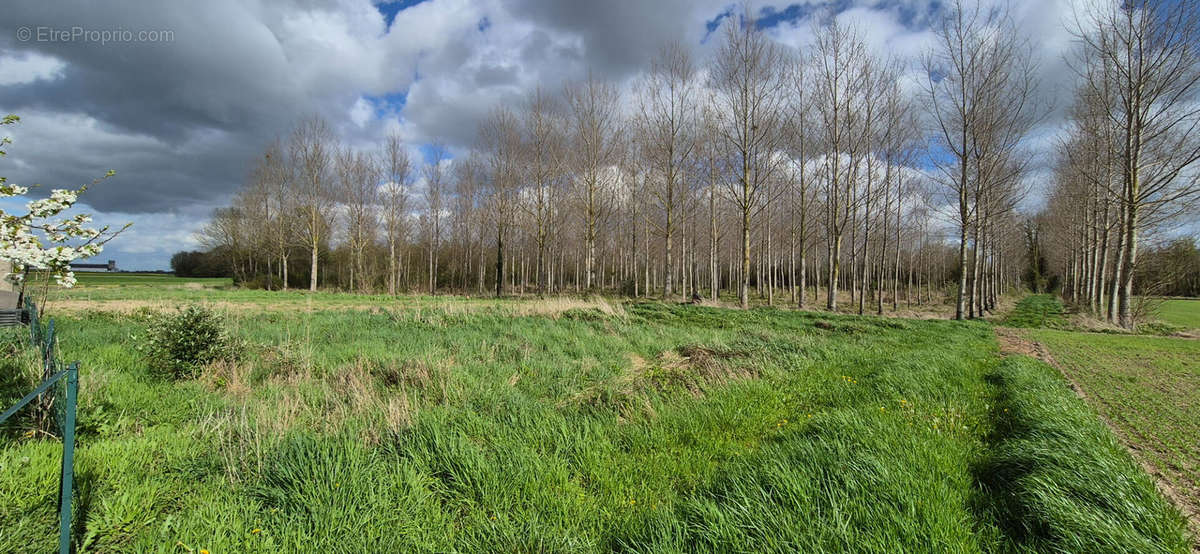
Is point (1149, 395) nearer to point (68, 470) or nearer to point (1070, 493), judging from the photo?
point (1070, 493)

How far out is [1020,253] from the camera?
158 ft

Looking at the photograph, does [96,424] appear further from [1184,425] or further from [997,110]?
[997,110]

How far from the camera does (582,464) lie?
3123mm

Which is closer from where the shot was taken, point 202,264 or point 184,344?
point 184,344

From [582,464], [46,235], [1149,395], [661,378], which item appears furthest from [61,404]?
[1149,395]

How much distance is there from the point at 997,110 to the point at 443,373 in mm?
21860

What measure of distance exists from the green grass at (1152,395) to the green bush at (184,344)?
31.4 feet

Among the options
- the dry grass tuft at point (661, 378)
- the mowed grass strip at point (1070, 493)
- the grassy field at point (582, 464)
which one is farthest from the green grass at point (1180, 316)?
the grassy field at point (582, 464)

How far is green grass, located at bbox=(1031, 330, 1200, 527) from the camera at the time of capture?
3.25 metres

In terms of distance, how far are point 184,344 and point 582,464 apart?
5.99 meters

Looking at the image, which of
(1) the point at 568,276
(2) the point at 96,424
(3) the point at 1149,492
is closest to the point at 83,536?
(2) the point at 96,424

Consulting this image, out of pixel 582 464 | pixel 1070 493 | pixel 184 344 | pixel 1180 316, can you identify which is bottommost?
pixel 1180 316

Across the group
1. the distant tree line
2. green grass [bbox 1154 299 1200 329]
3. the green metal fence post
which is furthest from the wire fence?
the distant tree line

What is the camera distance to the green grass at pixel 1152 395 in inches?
128
